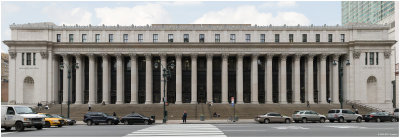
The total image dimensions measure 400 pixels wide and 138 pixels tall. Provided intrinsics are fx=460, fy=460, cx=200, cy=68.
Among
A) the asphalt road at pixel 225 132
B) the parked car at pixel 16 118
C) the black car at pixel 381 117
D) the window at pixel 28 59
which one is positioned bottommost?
the black car at pixel 381 117

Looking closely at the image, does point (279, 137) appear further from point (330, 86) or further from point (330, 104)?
point (330, 86)

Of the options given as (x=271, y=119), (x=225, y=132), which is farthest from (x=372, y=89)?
(x=225, y=132)

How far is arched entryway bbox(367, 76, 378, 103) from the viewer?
265 feet

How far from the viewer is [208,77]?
80500mm

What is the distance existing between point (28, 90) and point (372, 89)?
60573mm

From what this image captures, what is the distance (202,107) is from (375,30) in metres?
33.9

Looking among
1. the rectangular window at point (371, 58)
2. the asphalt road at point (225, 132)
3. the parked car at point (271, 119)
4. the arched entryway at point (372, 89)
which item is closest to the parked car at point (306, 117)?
the parked car at point (271, 119)

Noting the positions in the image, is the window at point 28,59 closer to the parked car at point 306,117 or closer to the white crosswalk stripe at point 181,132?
the parked car at point 306,117

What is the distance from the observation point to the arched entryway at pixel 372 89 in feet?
265

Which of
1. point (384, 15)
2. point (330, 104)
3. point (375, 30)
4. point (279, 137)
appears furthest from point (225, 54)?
point (384, 15)

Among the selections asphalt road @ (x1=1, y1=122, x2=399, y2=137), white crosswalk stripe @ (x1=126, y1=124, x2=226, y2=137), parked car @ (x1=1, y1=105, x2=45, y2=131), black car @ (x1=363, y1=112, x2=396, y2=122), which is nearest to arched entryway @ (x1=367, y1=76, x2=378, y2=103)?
black car @ (x1=363, y1=112, x2=396, y2=122)

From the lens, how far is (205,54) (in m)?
80.4

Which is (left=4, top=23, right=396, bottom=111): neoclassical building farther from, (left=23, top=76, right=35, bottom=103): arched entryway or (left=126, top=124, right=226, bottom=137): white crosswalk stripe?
(left=126, top=124, right=226, bottom=137): white crosswalk stripe

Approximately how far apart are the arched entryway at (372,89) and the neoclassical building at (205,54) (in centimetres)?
16
